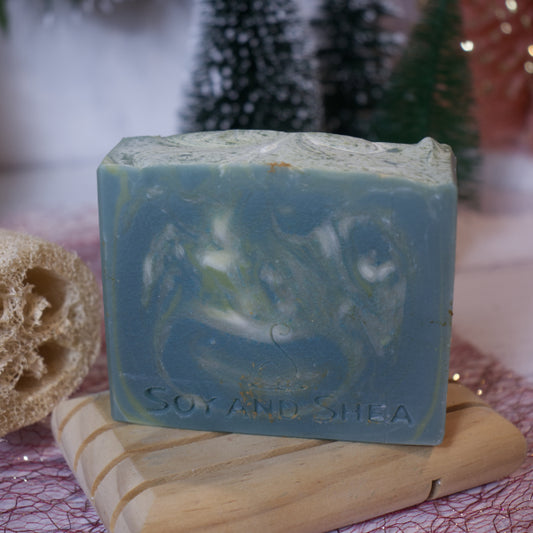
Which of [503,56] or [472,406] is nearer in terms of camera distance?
[472,406]

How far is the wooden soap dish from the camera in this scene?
679 millimetres

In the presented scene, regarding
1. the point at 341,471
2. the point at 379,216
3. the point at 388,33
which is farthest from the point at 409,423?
the point at 388,33

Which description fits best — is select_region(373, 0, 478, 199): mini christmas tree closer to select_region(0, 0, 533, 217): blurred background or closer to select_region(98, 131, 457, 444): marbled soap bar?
select_region(0, 0, 533, 217): blurred background

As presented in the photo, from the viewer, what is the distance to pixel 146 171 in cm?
70

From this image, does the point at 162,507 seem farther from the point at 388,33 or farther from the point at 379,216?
the point at 388,33

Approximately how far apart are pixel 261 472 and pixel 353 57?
1102 millimetres

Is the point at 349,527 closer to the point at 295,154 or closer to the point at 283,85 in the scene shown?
the point at 295,154

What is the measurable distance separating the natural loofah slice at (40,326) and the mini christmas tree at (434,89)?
0.74 m

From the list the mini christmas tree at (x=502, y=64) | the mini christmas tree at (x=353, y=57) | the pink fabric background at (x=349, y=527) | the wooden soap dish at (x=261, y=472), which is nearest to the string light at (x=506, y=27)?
→ the mini christmas tree at (x=502, y=64)

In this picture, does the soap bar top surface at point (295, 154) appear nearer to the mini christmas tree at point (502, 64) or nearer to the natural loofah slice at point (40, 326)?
the natural loofah slice at point (40, 326)

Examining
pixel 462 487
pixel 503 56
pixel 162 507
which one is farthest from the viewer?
pixel 503 56

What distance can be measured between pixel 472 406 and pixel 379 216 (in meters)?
0.27

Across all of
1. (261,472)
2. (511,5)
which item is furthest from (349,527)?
(511,5)

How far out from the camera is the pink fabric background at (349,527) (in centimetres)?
73
